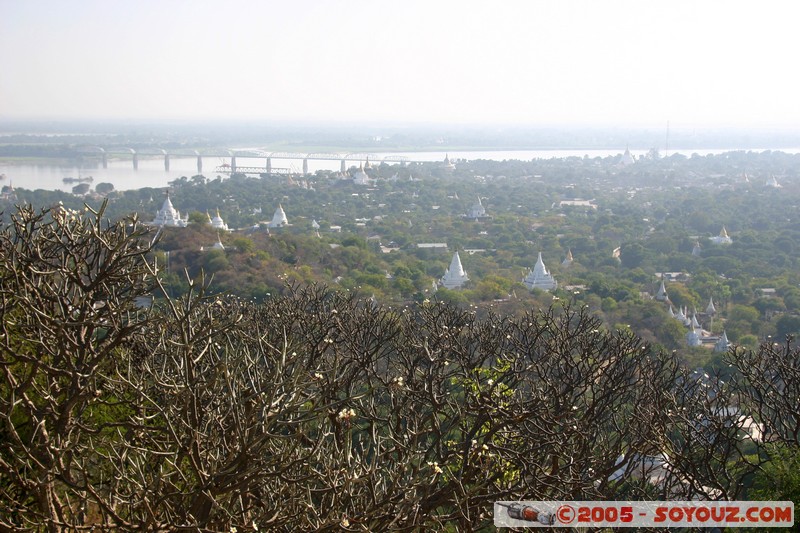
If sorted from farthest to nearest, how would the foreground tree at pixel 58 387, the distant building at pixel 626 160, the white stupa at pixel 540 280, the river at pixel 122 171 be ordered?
the distant building at pixel 626 160 < the river at pixel 122 171 < the white stupa at pixel 540 280 < the foreground tree at pixel 58 387

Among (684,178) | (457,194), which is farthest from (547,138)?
(457,194)

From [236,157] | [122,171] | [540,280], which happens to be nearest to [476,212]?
[540,280]

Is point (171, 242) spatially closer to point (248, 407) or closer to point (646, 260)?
point (646, 260)

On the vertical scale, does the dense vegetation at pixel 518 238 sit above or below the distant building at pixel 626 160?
below

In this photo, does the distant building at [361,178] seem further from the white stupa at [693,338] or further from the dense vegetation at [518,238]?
the white stupa at [693,338]

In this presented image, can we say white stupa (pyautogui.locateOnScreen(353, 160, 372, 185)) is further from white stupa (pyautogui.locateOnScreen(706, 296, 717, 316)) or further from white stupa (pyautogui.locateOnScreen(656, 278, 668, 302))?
white stupa (pyautogui.locateOnScreen(706, 296, 717, 316))

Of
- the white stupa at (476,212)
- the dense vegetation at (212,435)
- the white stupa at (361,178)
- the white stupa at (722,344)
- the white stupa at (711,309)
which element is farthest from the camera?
the white stupa at (361,178)

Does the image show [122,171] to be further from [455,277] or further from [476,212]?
[455,277]

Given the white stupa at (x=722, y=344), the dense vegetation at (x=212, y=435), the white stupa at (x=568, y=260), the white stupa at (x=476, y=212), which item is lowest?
the white stupa at (x=568, y=260)

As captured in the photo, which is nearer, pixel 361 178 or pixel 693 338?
pixel 693 338

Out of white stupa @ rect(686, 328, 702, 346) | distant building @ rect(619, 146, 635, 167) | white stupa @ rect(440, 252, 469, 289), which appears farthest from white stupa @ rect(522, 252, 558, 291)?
distant building @ rect(619, 146, 635, 167)

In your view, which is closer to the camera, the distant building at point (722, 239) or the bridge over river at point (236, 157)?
the distant building at point (722, 239)

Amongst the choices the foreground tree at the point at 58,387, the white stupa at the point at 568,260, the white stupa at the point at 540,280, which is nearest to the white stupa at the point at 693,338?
the white stupa at the point at 540,280
